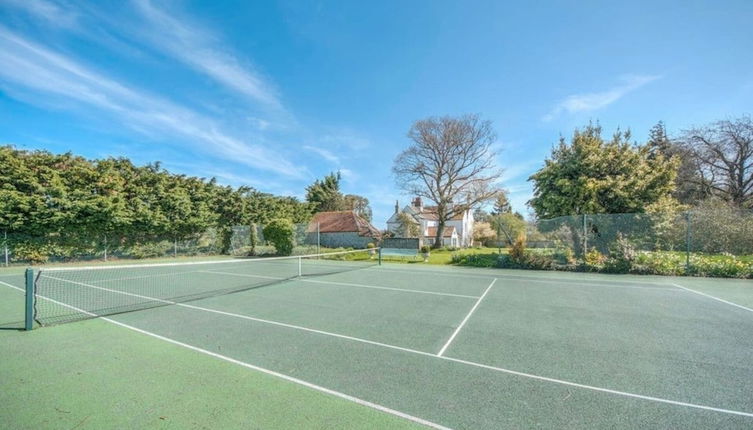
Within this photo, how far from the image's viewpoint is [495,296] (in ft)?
30.0

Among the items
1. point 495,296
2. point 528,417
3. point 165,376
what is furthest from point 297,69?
point 528,417

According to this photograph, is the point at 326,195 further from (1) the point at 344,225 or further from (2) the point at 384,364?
(2) the point at 384,364

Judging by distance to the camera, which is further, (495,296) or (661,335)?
(495,296)

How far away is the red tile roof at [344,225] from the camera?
3416 centimetres

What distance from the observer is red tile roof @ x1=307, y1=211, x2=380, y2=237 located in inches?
1345

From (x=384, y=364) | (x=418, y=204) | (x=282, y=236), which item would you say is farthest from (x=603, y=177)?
(x=418, y=204)

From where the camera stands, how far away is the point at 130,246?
2184cm

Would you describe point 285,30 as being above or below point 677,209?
above

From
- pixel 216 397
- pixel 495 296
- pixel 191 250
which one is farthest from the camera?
pixel 191 250

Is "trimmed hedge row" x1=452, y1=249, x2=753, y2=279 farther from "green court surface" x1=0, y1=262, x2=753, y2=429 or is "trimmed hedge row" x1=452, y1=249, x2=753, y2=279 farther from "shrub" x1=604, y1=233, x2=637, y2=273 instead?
"green court surface" x1=0, y1=262, x2=753, y2=429

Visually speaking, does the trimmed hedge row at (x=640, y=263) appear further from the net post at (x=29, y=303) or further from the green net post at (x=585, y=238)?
the net post at (x=29, y=303)

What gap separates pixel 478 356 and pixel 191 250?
26.6m

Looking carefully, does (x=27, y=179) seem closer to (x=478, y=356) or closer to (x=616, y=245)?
(x=478, y=356)

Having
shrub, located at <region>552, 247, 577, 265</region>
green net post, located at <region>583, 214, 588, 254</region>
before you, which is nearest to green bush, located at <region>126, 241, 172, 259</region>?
shrub, located at <region>552, 247, 577, 265</region>
